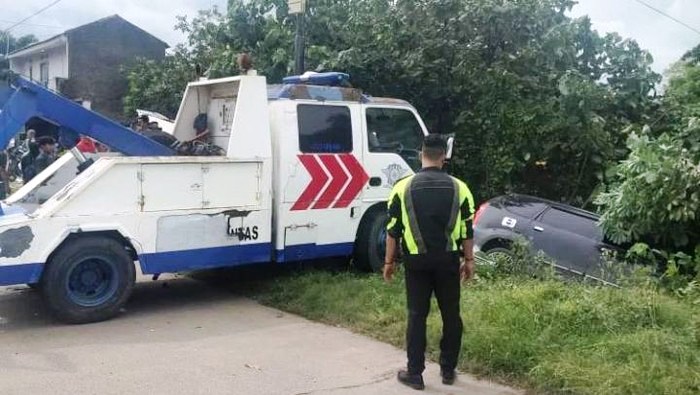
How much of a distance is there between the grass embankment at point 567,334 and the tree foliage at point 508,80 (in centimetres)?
414

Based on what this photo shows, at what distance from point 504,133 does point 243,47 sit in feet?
17.1

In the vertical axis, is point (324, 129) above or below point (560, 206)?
above

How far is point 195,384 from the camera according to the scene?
4875 millimetres

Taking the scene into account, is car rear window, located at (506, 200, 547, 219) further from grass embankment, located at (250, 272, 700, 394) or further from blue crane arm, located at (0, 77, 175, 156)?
blue crane arm, located at (0, 77, 175, 156)

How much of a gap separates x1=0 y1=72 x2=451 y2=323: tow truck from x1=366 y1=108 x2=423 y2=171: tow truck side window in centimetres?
2

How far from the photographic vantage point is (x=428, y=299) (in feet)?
15.9

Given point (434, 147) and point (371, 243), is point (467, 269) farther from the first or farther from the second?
point (371, 243)

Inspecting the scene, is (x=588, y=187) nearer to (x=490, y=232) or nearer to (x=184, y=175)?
(x=490, y=232)

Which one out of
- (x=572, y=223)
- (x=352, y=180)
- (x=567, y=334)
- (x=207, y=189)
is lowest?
(x=567, y=334)

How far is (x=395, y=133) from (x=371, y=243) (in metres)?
1.38

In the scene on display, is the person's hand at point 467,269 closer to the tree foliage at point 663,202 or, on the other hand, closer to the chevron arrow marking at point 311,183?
the tree foliage at point 663,202

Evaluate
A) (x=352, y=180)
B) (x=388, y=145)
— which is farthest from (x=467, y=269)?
(x=388, y=145)

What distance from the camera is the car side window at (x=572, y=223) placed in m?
7.62

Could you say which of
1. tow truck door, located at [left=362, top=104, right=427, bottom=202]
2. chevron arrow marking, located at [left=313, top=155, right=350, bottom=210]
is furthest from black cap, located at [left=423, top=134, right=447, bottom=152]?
tow truck door, located at [left=362, top=104, right=427, bottom=202]
